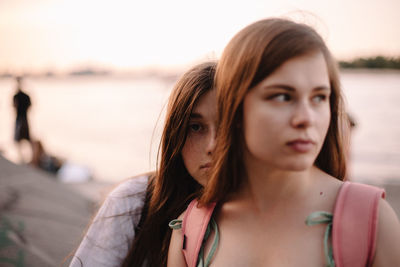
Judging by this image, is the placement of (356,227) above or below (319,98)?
below

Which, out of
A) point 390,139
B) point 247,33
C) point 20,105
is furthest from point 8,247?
point 390,139

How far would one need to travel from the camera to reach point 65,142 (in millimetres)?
19750

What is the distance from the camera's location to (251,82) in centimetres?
110

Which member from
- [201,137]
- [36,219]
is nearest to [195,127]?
[201,137]

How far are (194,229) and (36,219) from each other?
9.16 ft

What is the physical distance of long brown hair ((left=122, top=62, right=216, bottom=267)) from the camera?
5.46 feet

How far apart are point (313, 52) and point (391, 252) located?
2.07ft

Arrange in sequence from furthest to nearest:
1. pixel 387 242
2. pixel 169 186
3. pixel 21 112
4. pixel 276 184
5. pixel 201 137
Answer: pixel 21 112 < pixel 169 186 < pixel 201 137 < pixel 276 184 < pixel 387 242

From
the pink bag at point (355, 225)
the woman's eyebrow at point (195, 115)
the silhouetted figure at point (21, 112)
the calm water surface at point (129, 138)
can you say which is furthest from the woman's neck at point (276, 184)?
the silhouetted figure at point (21, 112)

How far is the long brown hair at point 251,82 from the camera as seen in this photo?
108 centimetres

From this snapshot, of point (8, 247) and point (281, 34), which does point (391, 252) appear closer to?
point (281, 34)

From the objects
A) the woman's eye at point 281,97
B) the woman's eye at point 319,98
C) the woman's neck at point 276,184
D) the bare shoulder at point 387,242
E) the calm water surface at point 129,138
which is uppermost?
the woman's eye at point 281,97

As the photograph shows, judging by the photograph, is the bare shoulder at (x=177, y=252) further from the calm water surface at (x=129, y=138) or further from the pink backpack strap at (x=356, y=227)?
the calm water surface at (x=129, y=138)

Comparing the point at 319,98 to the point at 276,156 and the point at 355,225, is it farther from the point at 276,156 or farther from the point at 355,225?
the point at 355,225
